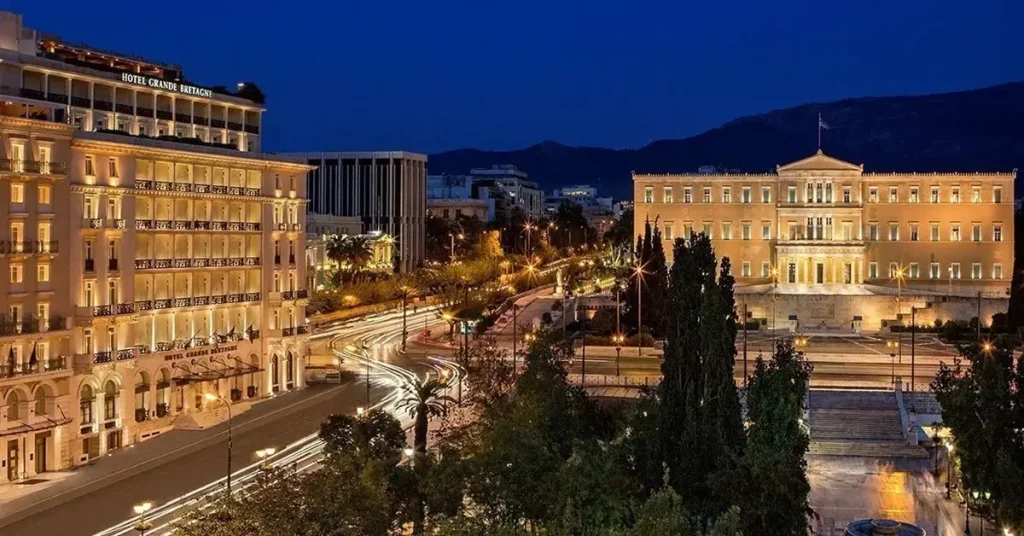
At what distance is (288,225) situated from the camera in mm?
64250

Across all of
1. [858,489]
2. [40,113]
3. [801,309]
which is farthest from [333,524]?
[801,309]

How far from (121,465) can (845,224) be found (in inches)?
2796

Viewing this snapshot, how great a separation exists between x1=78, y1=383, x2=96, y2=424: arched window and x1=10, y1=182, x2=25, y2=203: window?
838 centimetres

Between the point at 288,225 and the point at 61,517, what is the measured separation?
2853 centimetres

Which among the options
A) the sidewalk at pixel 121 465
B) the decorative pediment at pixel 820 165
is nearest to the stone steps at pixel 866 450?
the sidewalk at pixel 121 465

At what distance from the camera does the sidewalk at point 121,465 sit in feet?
132

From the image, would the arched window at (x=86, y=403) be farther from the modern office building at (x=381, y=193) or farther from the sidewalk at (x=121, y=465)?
the modern office building at (x=381, y=193)

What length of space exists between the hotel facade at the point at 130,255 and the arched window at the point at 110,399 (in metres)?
0.08

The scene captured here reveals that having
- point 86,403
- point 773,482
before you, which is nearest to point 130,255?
point 86,403

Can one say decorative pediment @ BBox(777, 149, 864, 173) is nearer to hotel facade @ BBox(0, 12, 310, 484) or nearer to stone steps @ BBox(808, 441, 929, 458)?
hotel facade @ BBox(0, 12, 310, 484)

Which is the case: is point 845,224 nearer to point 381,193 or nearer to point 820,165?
point 820,165

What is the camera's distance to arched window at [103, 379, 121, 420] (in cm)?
4938

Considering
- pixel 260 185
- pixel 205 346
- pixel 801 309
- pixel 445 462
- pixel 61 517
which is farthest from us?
pixel 801 309

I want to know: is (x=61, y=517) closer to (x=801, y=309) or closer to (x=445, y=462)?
(x=445, y=462)
